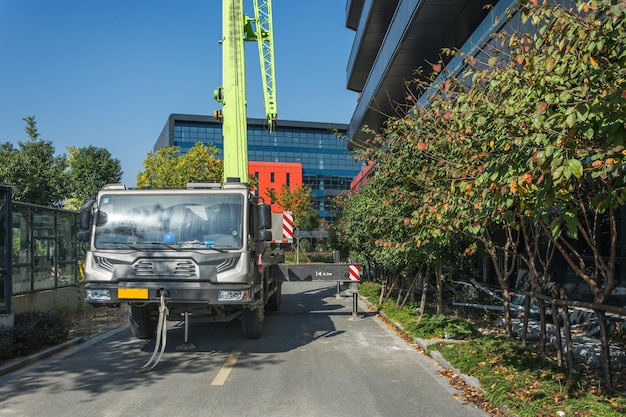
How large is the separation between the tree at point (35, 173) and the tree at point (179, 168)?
509cm

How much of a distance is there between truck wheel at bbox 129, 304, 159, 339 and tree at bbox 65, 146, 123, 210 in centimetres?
2733

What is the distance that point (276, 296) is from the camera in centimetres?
1323

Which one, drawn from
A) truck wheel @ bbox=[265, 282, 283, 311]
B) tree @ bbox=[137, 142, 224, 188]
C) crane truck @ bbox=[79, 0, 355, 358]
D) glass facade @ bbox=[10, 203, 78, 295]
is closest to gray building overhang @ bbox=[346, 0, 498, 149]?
crane truck @ bbox=[79, 0, 355, 358]

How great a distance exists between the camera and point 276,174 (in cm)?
8175

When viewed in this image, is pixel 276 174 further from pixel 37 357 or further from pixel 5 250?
pixel 37 357

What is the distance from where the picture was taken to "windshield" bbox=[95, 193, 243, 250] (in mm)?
7898

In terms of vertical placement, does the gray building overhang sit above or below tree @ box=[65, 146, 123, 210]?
above

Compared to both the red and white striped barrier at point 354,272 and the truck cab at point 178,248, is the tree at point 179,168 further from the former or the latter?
the truck cab at point 178,248

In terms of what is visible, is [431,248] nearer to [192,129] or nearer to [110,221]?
[110,221]

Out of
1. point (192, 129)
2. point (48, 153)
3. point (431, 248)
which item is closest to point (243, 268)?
point (431, 248)

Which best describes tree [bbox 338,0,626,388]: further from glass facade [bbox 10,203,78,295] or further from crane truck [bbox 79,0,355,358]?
glass facade [bbox 10,203,78,295]

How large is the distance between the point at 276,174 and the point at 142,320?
73.1 m

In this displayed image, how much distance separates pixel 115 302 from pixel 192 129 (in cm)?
7496

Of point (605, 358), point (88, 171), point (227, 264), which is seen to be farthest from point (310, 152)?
point (605, 358)
